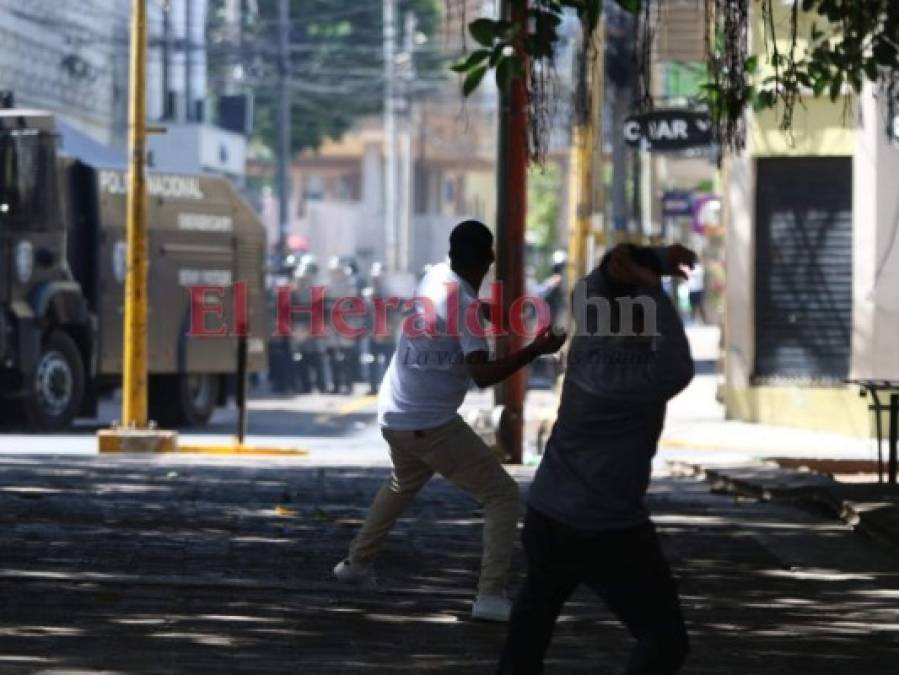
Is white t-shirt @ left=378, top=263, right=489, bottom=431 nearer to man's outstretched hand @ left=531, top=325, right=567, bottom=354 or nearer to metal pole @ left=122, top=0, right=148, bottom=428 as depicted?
man's outstretched hand @ left=531, top=325, right=567, bottom=354

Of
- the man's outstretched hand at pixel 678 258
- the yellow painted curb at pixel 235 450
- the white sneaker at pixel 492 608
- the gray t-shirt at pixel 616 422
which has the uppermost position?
the man's outstretched hand at pixel 678 258

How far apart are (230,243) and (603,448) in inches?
999

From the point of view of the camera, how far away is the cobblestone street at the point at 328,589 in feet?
35.8

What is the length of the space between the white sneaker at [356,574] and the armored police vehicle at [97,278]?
16358 mm

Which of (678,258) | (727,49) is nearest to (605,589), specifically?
(678,258)

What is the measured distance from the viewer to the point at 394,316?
48.1 m

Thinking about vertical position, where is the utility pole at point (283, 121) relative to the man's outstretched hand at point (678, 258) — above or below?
above

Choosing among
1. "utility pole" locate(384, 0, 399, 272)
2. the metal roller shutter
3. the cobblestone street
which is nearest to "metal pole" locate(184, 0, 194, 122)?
"utility pole" locate(384, 0, 399, 272)

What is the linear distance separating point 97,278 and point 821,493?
1390 cm

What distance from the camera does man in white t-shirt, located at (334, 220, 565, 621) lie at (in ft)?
38.9

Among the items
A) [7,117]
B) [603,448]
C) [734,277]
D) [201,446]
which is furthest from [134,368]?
[603,448]

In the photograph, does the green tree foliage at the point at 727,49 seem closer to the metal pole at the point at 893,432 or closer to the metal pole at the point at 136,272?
the metal pole at the point at 893,432

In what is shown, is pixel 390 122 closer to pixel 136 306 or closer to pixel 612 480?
pixel 136 306

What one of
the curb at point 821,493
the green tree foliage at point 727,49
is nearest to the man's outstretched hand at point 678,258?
the green tree foliage at point 727,49
